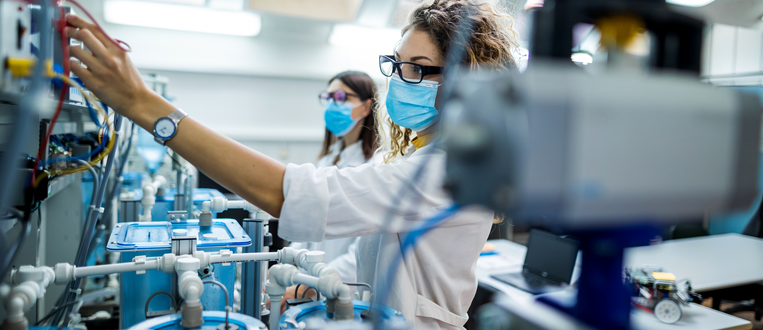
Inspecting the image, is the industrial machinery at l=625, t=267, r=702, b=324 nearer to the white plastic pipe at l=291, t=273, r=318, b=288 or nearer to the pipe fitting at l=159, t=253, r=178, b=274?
the white plastic pipe at l=291, t=273, r=318, b=288

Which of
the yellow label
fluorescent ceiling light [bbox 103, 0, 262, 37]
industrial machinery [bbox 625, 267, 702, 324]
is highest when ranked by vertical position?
fluorescent ceiling light [bbox 103, 0, 262, 37]

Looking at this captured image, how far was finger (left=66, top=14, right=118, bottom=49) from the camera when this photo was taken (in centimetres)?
63

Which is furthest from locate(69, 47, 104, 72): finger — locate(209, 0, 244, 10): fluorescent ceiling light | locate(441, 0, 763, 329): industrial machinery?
locate(209, 0, 244, 10): fluorescent ceiling light

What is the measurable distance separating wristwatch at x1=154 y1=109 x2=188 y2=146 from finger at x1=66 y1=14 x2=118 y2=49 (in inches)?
4.8

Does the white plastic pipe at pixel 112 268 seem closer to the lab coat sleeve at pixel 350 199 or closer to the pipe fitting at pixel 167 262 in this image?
the pipe fitting at pixel 167 262

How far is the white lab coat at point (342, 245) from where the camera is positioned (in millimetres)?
1600

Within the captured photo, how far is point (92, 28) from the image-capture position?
2.09ft

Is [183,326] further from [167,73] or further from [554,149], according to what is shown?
[167,73]

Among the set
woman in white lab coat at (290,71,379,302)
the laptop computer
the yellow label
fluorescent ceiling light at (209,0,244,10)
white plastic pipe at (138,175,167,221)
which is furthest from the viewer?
fluorescent ceiling light at (209,0,244,10)

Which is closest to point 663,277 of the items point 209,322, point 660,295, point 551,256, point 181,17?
point 660,295

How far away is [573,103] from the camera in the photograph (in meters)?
0.32

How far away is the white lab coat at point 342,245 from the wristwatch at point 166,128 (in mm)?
540

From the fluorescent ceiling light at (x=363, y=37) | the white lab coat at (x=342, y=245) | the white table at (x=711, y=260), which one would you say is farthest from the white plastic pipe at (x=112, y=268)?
the fluorescent ceiling light at (x=363, y=37)

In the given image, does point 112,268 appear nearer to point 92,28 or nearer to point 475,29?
point 92,28
